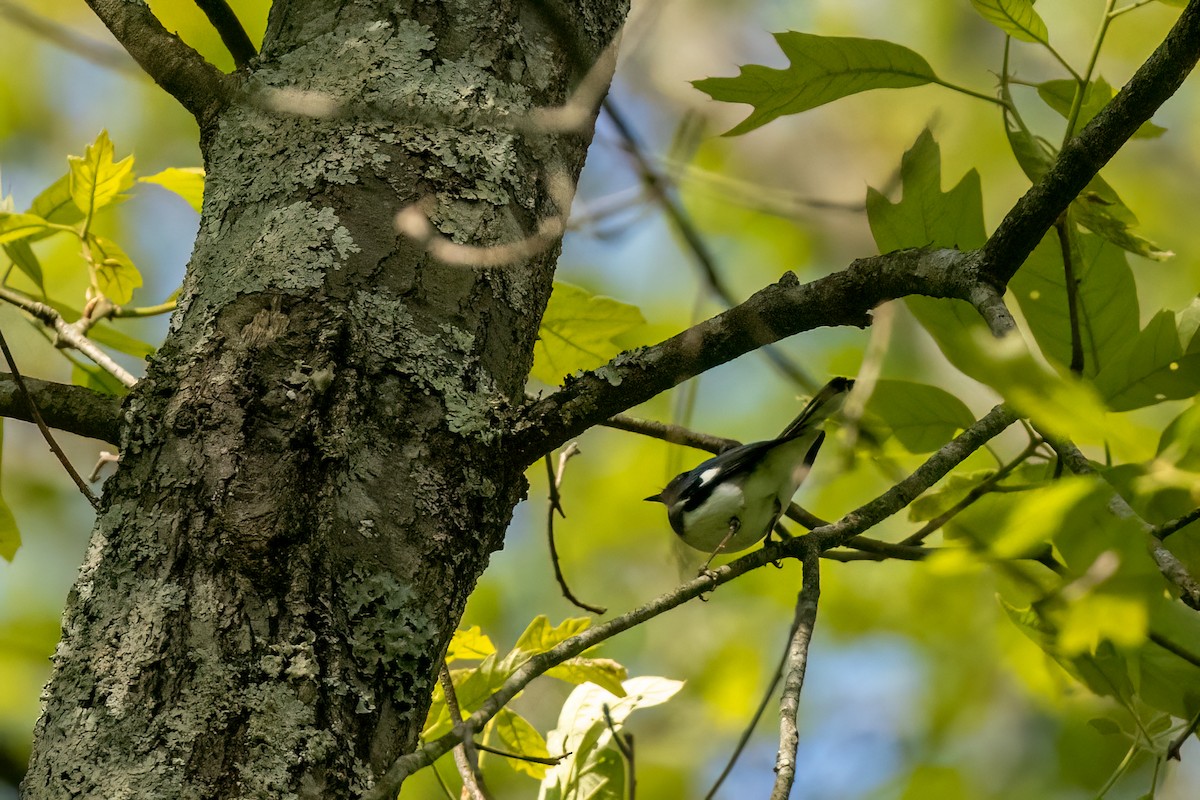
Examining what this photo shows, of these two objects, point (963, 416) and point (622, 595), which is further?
point (622, 595)

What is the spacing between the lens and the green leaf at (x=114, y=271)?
1.85 meters

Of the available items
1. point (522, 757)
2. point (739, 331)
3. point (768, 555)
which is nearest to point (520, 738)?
point (522, 757)

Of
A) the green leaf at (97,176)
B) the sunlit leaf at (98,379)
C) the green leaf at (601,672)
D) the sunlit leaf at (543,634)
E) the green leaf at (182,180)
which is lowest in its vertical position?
the green leaf at (601,672)

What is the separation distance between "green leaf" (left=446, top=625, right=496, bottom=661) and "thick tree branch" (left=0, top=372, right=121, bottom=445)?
68 centimetres

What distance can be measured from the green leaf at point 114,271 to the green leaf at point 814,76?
117 centimetres

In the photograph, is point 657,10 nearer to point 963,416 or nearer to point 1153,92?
point 1153,92

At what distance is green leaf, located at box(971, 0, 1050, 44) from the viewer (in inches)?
52.8

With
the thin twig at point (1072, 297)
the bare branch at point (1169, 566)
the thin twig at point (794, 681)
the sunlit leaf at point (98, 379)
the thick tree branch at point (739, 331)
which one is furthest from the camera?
the sunlit leaf at point (98, 379)

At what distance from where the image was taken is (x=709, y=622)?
4.79m

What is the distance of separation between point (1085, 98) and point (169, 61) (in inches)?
50.9

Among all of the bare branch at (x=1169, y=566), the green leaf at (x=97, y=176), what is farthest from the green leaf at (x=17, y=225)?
the bare branch at (x=1169, y=566)

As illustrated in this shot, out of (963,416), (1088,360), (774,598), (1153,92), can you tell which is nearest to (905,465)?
(963,416)

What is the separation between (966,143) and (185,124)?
4.41m

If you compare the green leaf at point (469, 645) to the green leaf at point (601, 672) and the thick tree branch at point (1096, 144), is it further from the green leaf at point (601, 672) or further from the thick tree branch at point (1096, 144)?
the thick tree branch at point (1096, 144)
